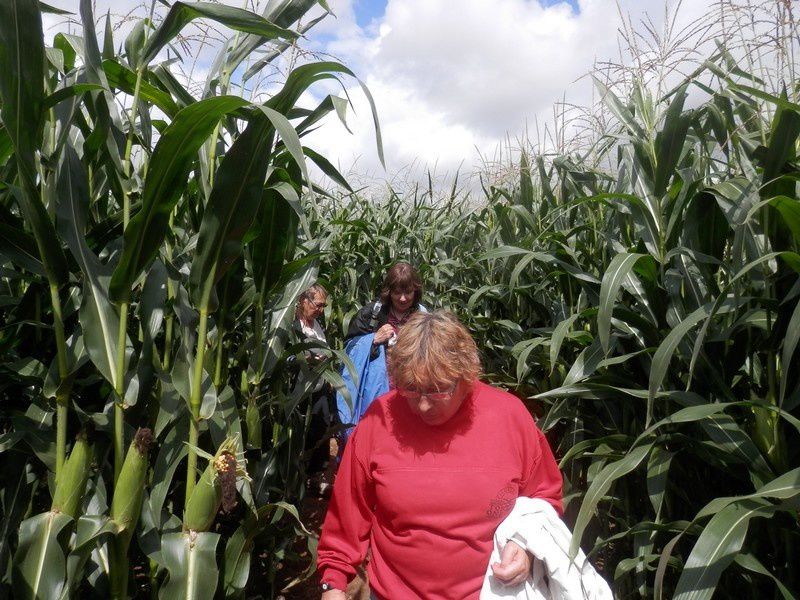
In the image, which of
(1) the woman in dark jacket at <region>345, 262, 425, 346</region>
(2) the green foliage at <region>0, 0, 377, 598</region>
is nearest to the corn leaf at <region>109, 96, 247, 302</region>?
(2) the green foliage at <region>0, 0, 377, 598</region>

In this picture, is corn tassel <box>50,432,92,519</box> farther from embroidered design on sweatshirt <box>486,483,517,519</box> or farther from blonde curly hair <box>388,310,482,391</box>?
embroidered design on sweatshirt <box>486,483,517,519</box>

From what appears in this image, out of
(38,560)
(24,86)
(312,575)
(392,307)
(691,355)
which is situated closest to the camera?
(24,86)

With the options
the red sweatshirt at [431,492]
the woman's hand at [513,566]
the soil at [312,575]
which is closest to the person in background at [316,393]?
the soil at [312,575]

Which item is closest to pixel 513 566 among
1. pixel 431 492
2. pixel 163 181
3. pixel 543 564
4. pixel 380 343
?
pixel 543 564

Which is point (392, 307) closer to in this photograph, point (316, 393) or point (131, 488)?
point (316, 393)

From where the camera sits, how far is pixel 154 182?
1546mm

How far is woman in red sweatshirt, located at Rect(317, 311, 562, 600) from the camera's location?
71.2 inches

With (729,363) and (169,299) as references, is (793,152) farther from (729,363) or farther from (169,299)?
(169,299)

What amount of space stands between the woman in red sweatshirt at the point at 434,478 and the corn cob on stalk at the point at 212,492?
1.15 feet

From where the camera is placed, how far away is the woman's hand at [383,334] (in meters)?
3.74

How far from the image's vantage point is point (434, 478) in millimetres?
1830

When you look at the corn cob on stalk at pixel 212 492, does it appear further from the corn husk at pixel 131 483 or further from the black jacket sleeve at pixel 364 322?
the black jacket sleeve at pixel 364 322

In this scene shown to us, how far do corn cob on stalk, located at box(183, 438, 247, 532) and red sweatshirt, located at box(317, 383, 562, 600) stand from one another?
35 centimetres

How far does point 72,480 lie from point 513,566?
1106 millimetres
